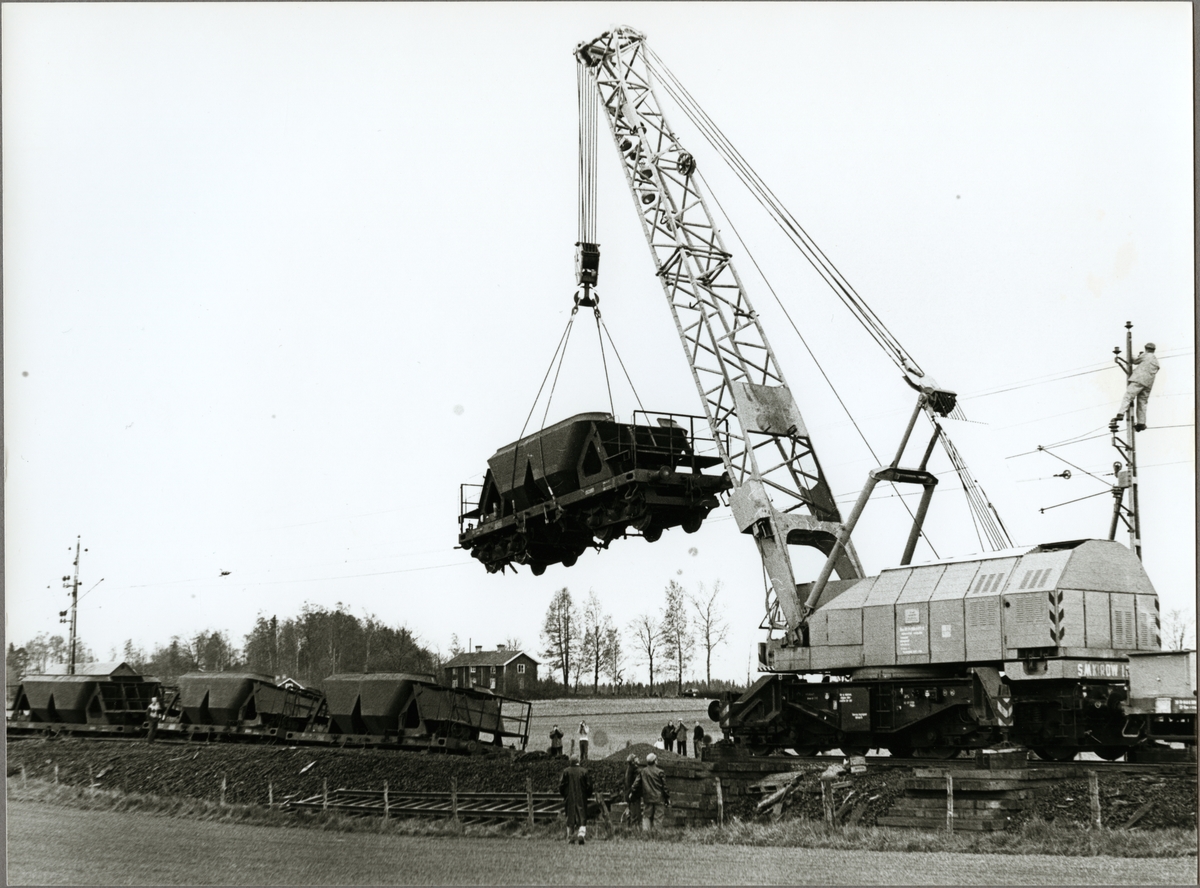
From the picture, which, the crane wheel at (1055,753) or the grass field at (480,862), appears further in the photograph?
the crane wheel at (1055,753)

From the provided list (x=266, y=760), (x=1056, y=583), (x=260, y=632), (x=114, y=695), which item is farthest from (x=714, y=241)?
(x=260, y=632)

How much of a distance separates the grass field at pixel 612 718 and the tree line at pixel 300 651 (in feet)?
20.5

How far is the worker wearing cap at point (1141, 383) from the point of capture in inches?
617

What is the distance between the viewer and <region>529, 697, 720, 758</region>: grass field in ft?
101

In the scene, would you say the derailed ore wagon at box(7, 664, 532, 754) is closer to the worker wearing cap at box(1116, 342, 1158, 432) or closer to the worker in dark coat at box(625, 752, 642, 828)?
the worker in dark coat at box(625, 752, 642, 828)

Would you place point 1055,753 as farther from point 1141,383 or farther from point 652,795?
point 652,795

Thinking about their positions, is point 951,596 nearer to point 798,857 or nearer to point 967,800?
point 967,800

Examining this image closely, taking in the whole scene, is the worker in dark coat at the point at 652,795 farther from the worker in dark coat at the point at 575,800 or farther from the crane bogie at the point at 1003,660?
the crane bogie at the point at 1003,660

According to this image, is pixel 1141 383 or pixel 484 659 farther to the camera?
pixel 484 659

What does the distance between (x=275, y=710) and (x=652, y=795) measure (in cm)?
1371

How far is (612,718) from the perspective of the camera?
3297cm

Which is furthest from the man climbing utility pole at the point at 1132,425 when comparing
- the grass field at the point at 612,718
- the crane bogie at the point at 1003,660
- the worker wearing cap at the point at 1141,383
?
the grass field at the point at 612,718

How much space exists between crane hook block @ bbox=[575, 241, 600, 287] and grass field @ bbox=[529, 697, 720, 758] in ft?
40.2

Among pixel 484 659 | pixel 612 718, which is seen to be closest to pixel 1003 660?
pixel 612 718
